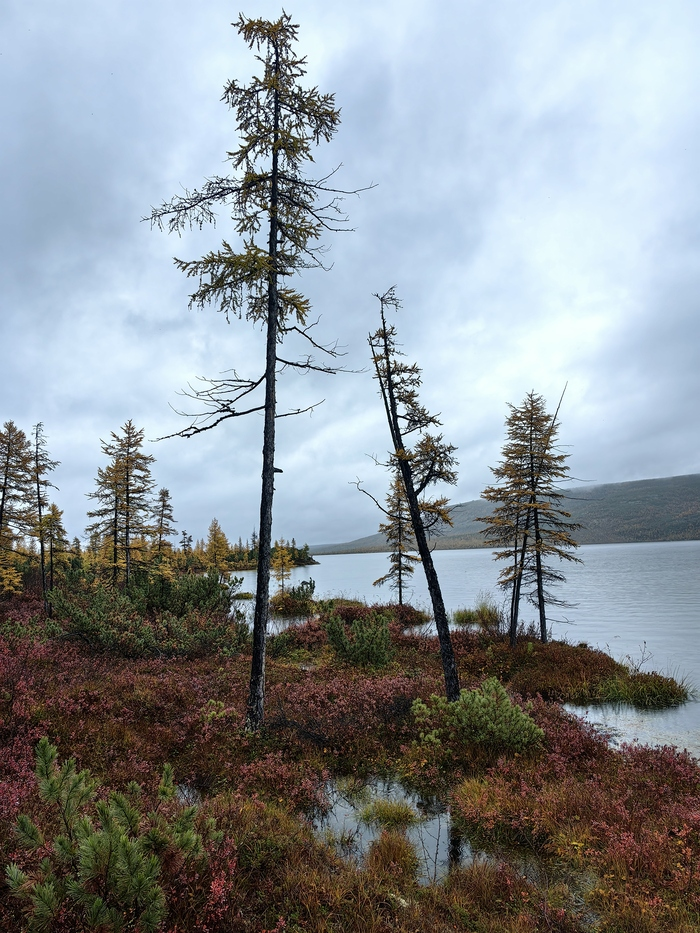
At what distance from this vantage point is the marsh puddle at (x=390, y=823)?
18.2 feet

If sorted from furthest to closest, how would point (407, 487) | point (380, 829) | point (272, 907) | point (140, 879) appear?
point (407, 487) → point (380, 829) → point (272, 907) → point (140, 879)

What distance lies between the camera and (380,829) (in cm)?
627

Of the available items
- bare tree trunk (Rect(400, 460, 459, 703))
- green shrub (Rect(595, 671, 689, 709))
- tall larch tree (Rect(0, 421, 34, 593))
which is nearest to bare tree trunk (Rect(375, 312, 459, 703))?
bare tree trunk (Rect(400, 460, 459, 703))

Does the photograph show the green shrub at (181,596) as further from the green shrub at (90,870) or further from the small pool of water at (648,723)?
the green shrub at (90,870)

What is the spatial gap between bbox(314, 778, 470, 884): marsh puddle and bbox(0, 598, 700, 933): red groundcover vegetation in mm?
215

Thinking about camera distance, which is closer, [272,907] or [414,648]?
[272,907]

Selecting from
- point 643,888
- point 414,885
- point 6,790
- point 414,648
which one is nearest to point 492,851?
point 414,885

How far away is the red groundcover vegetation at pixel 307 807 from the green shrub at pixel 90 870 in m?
0.02

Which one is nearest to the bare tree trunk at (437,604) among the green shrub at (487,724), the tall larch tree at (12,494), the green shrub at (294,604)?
the green shrub at (487,724)

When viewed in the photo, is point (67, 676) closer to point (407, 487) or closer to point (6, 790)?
point (6, 790)

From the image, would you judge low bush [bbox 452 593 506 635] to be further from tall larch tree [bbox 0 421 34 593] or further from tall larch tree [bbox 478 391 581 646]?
tall larch tree [bbox 0 421 34 593]

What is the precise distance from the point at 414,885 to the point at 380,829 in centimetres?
146

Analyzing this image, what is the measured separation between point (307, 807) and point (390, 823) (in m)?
1.34

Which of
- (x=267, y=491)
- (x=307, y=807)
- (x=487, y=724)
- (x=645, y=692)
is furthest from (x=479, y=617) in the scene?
(x=307, y=807)
